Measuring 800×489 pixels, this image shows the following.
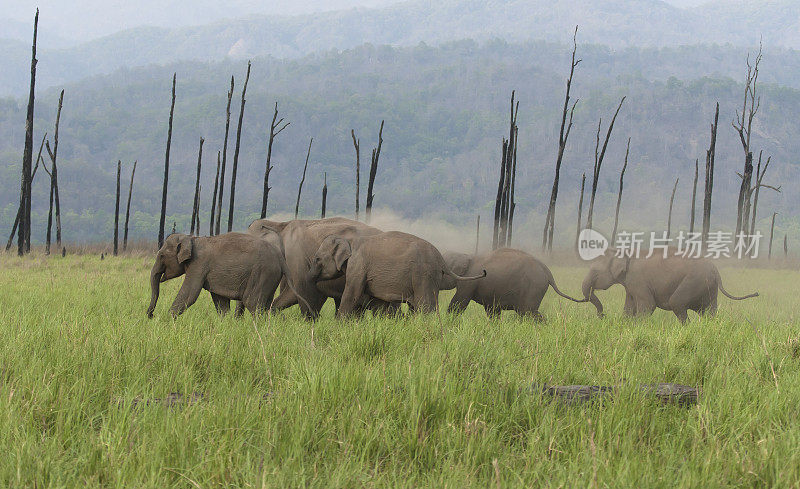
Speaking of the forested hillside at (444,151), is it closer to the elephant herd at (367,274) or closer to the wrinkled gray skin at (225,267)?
the elephant herd at (367,274)

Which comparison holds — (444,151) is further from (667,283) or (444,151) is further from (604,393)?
(604,393)

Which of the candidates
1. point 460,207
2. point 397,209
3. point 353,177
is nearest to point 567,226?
point 460,207

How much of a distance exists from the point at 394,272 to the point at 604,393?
3.90 metres

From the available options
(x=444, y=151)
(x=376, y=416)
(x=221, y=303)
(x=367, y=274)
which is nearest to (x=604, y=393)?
(x=376, y=416)

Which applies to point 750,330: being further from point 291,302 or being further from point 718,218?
point 718,218

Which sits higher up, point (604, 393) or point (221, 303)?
point (604, 393)

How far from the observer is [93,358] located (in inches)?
169

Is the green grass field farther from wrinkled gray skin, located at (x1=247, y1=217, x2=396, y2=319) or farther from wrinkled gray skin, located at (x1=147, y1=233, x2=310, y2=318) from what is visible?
wrinkled gray skin, located at (x1=247, y1=217, x2=396, y2=319)

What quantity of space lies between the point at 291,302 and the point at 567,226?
17162 centimetres

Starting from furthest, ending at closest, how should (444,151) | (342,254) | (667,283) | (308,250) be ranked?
(444,151) → (667,283) → (308,250) → (342,254)

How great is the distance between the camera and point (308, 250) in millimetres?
8703

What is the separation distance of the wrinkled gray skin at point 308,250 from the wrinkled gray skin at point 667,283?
3.70 m

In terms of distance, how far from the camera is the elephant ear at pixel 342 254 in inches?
306

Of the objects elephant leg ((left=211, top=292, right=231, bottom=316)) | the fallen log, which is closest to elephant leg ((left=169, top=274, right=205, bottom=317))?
elephant leg ((left=211, top=292, right=231, bottom=316))
